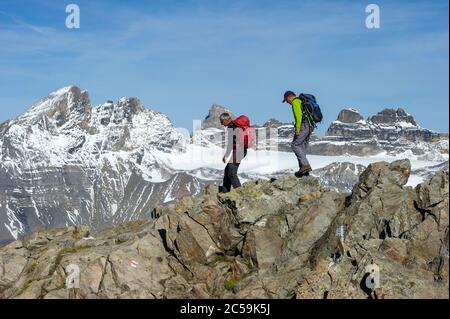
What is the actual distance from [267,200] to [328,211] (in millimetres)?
3270

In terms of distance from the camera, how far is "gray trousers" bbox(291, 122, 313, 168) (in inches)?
1590

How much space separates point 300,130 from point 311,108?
4.80 ft

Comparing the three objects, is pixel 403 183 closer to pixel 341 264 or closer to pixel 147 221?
pixel 341 264

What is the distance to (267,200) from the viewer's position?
38562 mm

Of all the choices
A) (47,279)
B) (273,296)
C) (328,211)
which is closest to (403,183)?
(328,211)

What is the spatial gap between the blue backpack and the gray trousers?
583 millimetres

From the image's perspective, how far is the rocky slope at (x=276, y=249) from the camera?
3189 cm

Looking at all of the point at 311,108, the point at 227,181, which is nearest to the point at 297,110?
the point at 311,108

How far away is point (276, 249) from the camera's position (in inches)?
1404

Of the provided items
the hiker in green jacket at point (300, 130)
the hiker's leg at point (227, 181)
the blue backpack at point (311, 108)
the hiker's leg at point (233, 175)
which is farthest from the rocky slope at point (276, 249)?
the blue backpack at point (311, 108)

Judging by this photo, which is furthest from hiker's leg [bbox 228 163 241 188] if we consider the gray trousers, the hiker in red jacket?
the gray trousers

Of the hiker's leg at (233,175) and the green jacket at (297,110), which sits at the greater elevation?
the green jacket at (297,110)

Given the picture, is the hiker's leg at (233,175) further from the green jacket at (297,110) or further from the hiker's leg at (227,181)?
the green jacket at (297,110)

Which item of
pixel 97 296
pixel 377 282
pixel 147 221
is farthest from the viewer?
pixel 147 221
